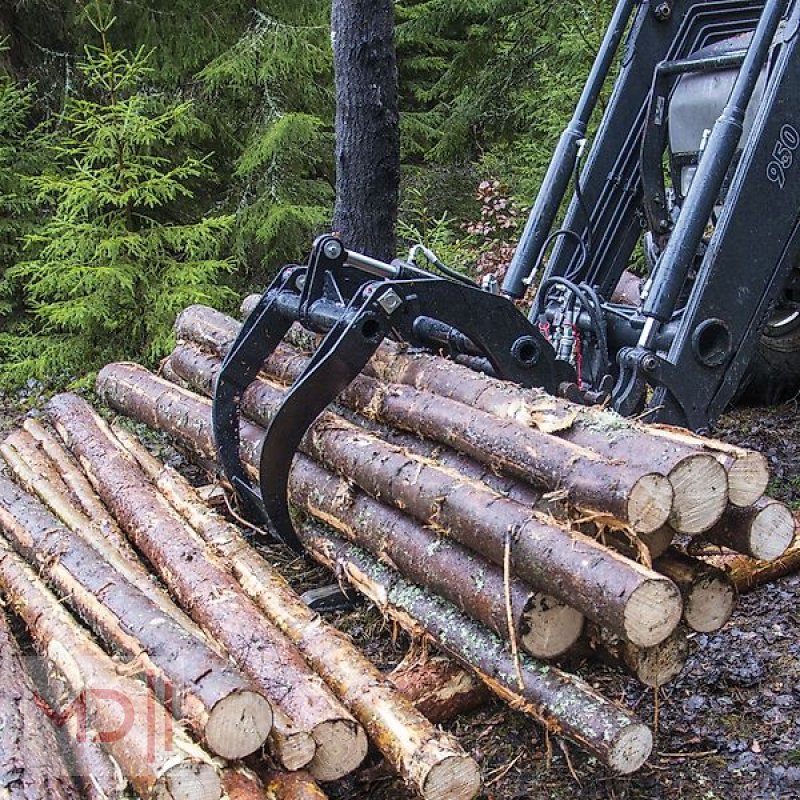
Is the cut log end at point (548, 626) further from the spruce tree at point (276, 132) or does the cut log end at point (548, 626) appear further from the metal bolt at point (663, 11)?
the spruce tree at point (276, 132)

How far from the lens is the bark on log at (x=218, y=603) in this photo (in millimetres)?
2951

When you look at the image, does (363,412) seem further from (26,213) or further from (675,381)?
(26,213)

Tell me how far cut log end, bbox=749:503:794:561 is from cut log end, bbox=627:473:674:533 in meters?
0.42

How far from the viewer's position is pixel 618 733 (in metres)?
2.75

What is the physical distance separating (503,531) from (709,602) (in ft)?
2.59

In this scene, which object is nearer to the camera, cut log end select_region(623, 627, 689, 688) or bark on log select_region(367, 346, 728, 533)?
bark on log select_region(367, 346, 728, 533)

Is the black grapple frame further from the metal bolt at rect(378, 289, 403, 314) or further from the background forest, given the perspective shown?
the background forest

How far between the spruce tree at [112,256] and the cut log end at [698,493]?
5.75 metres

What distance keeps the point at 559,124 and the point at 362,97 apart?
2.64m

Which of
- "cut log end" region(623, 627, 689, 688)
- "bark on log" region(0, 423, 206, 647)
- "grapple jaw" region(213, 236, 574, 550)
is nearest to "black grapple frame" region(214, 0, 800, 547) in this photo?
"grapple jaw" region(213, 236, 574, 550)

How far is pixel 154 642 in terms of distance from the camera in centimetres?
312

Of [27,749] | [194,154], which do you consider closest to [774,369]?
[27,749]

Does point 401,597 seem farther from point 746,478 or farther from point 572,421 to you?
point 746,478

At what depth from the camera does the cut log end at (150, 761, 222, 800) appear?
2514mm
